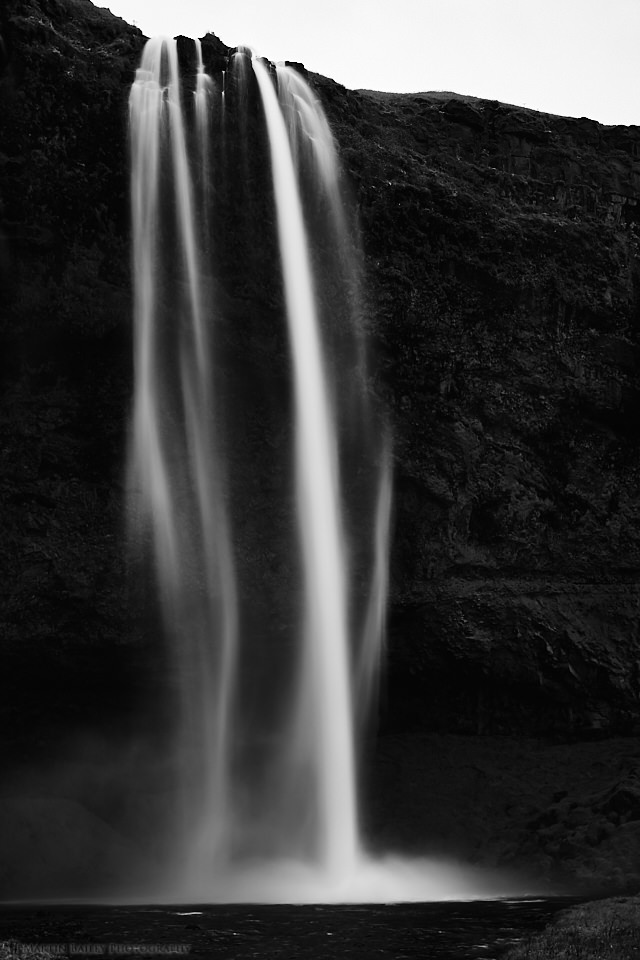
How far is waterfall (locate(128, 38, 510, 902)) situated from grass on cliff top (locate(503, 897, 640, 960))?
688cm

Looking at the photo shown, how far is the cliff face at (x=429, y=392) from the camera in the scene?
21203 millimetres

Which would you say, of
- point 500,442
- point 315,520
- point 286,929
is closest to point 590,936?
point 286,929

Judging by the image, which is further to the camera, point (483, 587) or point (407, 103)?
point (407, 103)

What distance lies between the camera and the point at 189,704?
22391mm

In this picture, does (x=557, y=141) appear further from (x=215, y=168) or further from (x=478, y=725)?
(x=478, y=725)

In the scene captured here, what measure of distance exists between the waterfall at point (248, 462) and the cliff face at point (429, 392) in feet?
1.86

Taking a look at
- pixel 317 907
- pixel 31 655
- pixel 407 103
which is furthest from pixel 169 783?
pixel 407 103

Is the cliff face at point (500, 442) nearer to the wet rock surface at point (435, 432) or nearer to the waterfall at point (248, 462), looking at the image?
the wet rock surface at point (435, 432)

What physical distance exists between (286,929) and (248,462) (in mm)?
10351

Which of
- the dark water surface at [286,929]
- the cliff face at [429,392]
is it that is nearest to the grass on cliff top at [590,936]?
the dark water surface at [286,929]

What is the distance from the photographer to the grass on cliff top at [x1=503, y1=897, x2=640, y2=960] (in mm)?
12172

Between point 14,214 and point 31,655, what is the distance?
28.2 ft

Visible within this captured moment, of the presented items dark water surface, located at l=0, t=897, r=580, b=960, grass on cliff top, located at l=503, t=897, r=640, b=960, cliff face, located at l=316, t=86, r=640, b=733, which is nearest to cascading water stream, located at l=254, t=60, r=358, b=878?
cliff face, located at l=316, t=86, r=640, b=733

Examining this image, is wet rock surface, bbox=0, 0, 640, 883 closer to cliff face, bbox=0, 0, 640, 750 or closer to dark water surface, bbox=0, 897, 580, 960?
cliff face, bbox=0, 0, 640, 750
